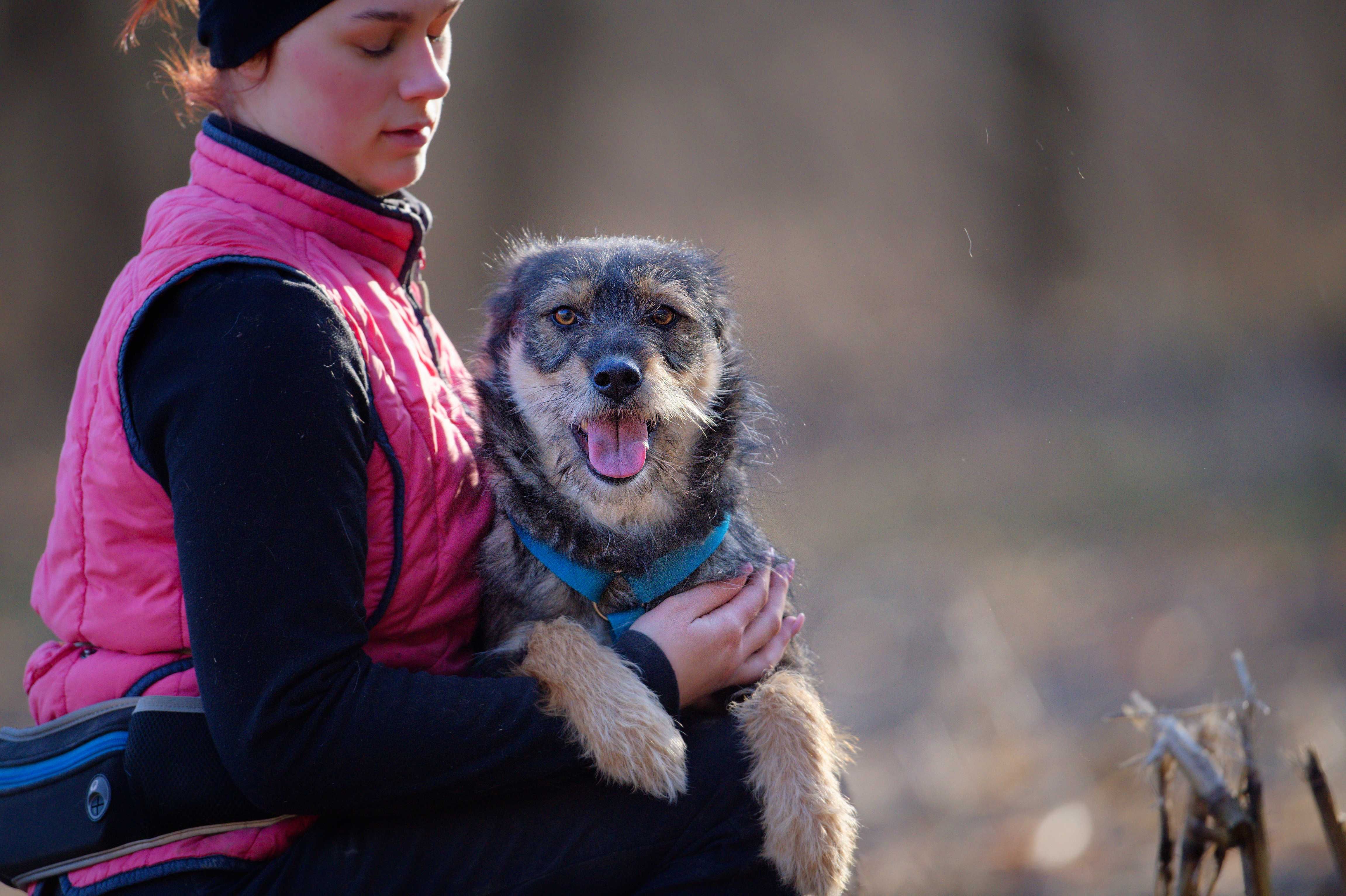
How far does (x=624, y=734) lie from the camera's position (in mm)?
2127

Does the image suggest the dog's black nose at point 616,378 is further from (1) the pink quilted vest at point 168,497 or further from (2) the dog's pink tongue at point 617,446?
(1) the pink quilted vest at point 168,497

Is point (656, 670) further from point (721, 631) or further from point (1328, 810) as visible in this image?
point (1328, 810)

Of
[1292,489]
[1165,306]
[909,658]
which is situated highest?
[1165,306]

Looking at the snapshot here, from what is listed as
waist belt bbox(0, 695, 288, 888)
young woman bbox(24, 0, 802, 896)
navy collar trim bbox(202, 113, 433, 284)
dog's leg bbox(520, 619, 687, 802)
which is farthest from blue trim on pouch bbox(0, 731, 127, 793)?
navy collar trim bbox(202, 113, 433, 284)

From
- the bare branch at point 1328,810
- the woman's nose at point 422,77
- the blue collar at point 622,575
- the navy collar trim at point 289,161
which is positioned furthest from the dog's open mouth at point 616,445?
the bare branch at point 1328,810

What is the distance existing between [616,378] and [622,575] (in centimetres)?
47

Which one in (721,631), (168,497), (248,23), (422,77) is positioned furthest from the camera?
(721,631)

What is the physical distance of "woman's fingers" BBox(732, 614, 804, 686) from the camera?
8.22 ft

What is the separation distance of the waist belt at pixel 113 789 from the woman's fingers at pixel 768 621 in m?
1.12

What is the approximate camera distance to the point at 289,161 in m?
2.16

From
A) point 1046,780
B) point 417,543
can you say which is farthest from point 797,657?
point 1046,780

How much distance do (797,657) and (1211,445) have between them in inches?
238

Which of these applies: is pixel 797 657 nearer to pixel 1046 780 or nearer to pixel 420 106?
pixel 420 106

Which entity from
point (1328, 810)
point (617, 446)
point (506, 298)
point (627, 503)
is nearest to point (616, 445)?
point (617, 446)
